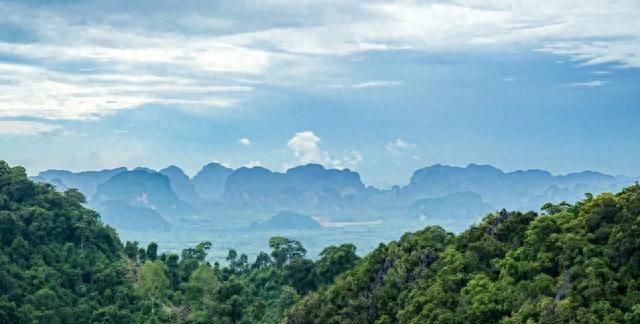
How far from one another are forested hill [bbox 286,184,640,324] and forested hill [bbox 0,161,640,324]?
34 millimetres

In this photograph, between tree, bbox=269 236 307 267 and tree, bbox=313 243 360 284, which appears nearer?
tree, bbox=313 243 360 284

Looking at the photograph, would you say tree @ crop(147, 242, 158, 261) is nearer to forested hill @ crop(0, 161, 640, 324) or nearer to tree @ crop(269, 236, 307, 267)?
forested hill @ crop(0, 161, 640, 324)

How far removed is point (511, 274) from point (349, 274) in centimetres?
818

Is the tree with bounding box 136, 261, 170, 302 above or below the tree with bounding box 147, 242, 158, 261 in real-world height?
below

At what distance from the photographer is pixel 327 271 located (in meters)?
38.9

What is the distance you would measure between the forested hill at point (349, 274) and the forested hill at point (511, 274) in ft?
0.11

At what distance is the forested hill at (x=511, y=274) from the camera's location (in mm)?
17219

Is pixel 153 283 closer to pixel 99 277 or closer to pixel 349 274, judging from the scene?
pixel 99 277

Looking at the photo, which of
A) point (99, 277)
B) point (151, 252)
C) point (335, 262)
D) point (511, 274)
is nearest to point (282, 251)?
point (151, 252)

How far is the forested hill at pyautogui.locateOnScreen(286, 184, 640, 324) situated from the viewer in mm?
17219

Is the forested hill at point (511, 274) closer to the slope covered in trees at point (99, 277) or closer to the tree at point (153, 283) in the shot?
the slope covered in trees at point (99, 277)

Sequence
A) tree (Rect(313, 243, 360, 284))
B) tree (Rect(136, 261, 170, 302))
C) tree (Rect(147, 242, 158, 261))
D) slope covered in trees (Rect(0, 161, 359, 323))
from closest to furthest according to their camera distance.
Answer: slope covered in trees (Rect(0, 161, 359, 323)), tree (Rect(313, 243, 360, 284)), tree (Rect(136, 261, 170, 302)), tree (Rect(147, 242, 158, 261))

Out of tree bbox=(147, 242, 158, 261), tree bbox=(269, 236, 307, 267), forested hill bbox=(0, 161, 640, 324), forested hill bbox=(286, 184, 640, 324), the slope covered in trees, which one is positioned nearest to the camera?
forested hill bbox=(286, 184, 640, 324)

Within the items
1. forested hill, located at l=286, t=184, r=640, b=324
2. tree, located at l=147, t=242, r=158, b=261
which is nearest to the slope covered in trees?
tree, located at l=147, t=242, r=158, b=261
